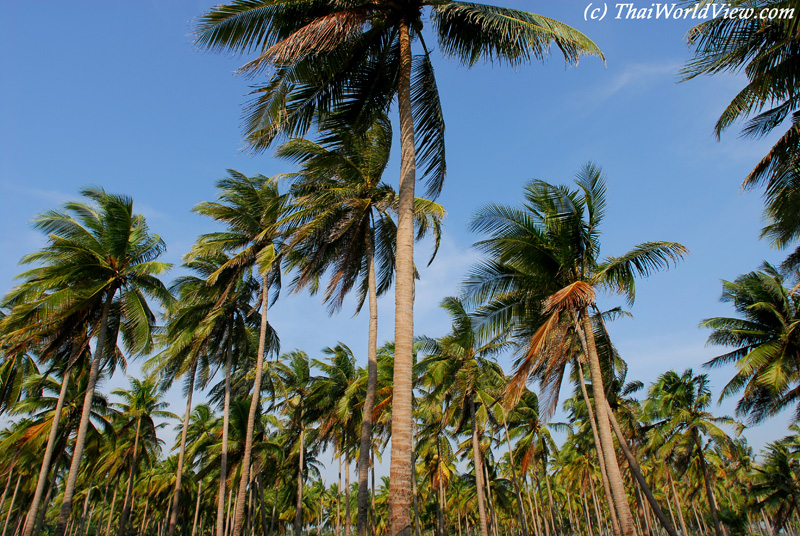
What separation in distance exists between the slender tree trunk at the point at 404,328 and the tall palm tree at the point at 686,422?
85.5 feet

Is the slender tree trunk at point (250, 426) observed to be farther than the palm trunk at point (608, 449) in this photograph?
Yes

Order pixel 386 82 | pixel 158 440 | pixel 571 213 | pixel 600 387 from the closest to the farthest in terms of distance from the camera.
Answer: pixel 386 82 → pixel 600 387 → pixel 571 213 → pixel 158 440

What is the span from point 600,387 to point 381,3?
10.3 m

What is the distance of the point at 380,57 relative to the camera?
993 cm

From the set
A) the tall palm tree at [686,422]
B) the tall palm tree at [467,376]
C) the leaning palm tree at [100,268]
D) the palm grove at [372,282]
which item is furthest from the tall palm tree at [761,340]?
the leaning palm tree at [100,268]

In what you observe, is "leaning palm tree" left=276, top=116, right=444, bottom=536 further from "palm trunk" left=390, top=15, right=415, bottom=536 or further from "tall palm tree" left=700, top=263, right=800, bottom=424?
"tall palm tree" left=700, top=263, right=800, bottom=424

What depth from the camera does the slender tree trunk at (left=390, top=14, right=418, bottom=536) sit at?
6305 mm

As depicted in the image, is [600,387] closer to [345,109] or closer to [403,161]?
[403,161]

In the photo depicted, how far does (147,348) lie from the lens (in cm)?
1617

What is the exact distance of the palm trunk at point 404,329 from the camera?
20.7 feet

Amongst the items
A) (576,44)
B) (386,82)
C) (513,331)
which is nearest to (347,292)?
(513,331)

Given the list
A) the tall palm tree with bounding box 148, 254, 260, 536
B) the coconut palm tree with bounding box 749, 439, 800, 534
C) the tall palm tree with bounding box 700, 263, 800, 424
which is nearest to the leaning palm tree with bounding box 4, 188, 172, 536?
the tall palm tree with bounding box 148, 254, 260, 536

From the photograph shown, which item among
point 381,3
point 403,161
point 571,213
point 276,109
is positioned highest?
point 381,3

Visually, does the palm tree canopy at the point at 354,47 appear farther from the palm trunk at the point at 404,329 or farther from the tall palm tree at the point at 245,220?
the tall palm tree at the point at 245,220
